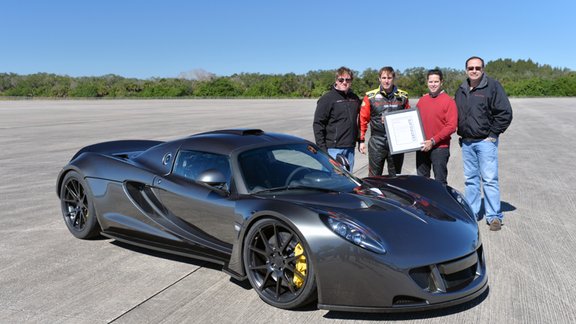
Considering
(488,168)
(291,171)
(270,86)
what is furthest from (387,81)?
(270,86)

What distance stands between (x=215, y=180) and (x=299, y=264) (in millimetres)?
980

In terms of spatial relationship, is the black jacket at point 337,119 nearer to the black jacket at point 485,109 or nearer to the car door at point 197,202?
the black jacket at point 485,109

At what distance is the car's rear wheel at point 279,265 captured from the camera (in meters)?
3.72

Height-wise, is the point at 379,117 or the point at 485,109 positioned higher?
the point at 485,109

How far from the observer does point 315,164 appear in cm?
494

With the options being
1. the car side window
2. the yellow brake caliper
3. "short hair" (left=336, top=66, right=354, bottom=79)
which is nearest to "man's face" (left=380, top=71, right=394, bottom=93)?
"short hair" (left=336, top=66, right=354, bottom=79)

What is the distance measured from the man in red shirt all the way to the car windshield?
1.74 m

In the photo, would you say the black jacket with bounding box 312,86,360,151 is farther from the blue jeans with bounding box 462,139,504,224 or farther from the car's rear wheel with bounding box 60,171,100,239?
the car's rear wheel with bounding box 60,171,100,239

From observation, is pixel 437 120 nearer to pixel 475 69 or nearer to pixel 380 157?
pixel 475 69

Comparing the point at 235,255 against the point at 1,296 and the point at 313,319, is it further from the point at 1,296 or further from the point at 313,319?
the point at 1,296

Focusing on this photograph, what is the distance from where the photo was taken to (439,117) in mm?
6281

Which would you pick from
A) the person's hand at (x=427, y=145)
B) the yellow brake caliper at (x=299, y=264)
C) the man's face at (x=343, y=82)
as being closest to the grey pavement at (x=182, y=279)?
the yellow brake caliper at (x=299, y=264)

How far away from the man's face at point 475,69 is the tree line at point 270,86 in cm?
8285

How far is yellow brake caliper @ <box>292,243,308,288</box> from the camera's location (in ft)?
12.4
